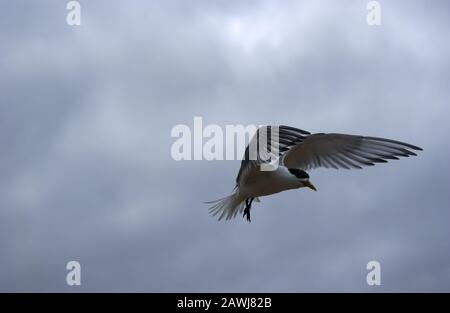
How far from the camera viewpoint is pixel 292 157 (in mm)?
7934

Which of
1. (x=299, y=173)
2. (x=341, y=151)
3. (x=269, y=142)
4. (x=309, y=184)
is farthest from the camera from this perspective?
(x=341, y=151)

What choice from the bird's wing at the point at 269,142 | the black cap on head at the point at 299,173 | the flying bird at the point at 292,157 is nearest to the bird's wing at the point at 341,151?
the flying bird at the point at 292,157

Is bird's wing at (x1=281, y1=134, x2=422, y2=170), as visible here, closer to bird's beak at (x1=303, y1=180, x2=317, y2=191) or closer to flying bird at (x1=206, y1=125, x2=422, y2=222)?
flying bird at (x1=206, y1=125, x2=422, y2=222)

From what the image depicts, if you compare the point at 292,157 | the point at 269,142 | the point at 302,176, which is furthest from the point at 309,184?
the point at 269,142

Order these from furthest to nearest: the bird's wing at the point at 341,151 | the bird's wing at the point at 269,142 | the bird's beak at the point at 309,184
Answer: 1. the bird's beak at the point at 309,184
2. the bird's wing at the point at 341,151
3. the bird's wing at the point at 269,142

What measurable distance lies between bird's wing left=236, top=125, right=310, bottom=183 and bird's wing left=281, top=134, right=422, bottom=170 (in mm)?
1072

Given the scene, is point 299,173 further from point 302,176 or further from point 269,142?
point 269,142

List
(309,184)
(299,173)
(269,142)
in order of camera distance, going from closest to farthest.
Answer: (269,142) → (299,173) → (309,184)

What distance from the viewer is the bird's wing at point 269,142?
245 inches

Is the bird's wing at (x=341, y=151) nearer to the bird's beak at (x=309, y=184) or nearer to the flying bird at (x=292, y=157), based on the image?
the flying bird at (x=292, y=157)

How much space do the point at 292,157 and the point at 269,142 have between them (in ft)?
5.63
